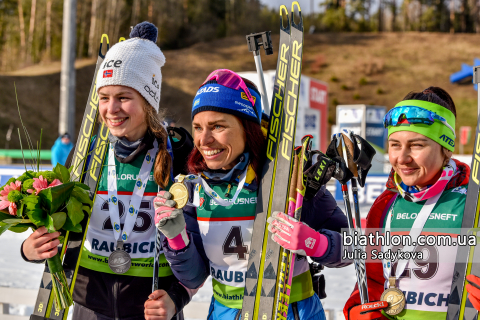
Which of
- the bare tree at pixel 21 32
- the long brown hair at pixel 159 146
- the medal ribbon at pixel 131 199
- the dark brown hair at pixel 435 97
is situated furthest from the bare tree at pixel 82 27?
the dark brown hair at pixel 435 97

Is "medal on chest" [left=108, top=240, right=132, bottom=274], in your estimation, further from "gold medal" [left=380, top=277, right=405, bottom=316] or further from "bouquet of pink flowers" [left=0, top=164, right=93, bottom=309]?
"gold medal" [left=380, top=277, right=405, bottom=316]

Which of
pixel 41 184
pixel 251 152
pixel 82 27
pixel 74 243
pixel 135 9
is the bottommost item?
pixel 74 243

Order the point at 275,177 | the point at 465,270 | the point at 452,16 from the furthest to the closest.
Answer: the point at 452,16, the point at 275,177, the point at 465,270

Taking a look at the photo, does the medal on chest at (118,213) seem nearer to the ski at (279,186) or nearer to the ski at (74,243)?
the ski at (74,243)

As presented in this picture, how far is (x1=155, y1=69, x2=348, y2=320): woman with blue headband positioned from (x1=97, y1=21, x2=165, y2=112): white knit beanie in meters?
0.44

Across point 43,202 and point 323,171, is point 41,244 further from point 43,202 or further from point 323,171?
point 323,171

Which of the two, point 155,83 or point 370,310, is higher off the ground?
point 155,83

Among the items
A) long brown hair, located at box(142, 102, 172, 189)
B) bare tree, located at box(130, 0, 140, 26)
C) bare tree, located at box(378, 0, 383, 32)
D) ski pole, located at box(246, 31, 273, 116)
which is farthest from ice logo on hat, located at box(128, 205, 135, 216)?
bare tree, located at box(378, 0, 383, 32)

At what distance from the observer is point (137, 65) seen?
6.88 feet

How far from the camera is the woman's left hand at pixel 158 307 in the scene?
69.7 inches

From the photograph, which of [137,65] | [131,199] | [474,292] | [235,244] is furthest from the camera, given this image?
[137,65]

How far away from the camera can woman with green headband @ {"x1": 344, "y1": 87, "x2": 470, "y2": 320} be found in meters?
1.69

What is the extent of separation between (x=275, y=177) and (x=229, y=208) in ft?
0.85

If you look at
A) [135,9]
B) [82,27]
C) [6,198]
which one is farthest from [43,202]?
[135,9]
